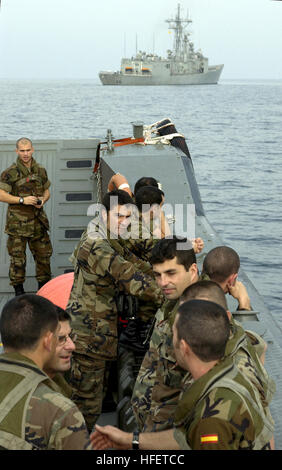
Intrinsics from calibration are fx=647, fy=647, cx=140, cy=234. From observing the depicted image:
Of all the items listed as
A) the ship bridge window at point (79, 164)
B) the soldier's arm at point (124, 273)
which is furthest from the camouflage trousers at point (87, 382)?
the ship bridge window at point (79, 164)

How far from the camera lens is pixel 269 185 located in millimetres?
21719

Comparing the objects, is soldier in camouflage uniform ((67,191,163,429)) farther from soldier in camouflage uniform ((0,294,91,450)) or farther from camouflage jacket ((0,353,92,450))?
camouflage jacket ((0,353,92,450))

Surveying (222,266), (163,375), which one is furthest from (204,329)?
(222,266)

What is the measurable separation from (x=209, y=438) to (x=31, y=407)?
0.55 meters

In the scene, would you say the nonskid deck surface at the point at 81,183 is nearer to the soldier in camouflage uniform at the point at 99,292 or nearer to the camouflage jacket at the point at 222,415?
the soldier in camouflage uniform at the point at 99,292

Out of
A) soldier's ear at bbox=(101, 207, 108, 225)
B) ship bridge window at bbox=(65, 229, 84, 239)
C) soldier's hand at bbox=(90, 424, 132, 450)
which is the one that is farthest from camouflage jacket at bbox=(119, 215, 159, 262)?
ship bridge window at bbox=(65, 229, 84, 239)

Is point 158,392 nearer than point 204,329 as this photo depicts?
No

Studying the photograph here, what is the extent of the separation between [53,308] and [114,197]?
155 cm

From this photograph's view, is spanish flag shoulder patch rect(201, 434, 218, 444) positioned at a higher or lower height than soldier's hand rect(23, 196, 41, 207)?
higher

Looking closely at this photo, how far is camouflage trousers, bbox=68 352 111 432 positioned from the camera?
12.5 ft

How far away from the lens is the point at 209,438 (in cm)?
190

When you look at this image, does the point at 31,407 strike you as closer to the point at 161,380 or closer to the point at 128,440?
the point at 128,440

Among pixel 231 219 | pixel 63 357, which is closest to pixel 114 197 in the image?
pixel 63 357

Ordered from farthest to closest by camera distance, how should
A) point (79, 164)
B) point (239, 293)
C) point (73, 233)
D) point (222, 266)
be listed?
1. point (79, 164)
2. point (73, 233)
3. point (239, 293)
4. point (222, 266)
